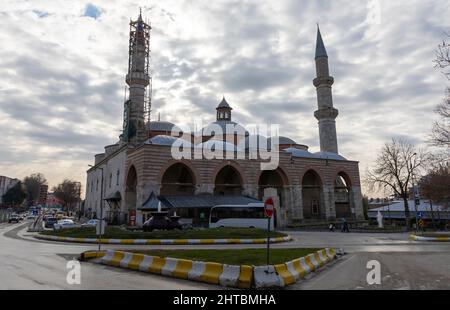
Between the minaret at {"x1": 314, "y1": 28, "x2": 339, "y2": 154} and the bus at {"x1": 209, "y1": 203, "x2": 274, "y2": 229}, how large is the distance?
2379 centimetres

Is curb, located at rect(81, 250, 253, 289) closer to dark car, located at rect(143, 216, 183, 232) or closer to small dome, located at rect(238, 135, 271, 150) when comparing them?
dark car, located at rect(143, 216, 183, 232)

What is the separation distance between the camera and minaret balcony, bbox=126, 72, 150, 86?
46.5 metres

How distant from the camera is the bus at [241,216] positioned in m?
31.8

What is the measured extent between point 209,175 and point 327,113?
21175 millimetres

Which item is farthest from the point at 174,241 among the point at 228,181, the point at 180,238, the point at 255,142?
the point at 255,142

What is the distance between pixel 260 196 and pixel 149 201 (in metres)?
16.2

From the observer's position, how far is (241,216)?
31938mm

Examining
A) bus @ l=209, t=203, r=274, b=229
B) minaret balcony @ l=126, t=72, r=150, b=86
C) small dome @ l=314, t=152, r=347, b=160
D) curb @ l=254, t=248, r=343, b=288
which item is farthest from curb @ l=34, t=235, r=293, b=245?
minaret balcony @ l=126, t=72, r=150, b=86

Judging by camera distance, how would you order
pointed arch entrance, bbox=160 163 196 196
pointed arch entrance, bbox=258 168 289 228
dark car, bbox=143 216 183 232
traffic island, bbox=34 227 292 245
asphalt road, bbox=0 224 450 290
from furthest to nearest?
pointed arch entrance, bbox=258 168 289 228 → pointed arch entrance, bbox=160 163 196 196 → dark car, bbox=143 216 183 232 → traffic island, bbox=34 227 292 245 → asphalt road, bbox=0 224 450 290

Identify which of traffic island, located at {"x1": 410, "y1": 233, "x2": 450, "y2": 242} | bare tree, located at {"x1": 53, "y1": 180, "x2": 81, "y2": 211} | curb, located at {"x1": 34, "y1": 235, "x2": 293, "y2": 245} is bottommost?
traffic island, located at {"x1": 410, "y1": 233, "x2": 450, "y2": 242}

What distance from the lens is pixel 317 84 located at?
168 ft

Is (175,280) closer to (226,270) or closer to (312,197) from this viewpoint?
(226,270)

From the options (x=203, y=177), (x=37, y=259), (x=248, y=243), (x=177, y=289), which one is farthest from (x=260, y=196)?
(x=177, y=289)
